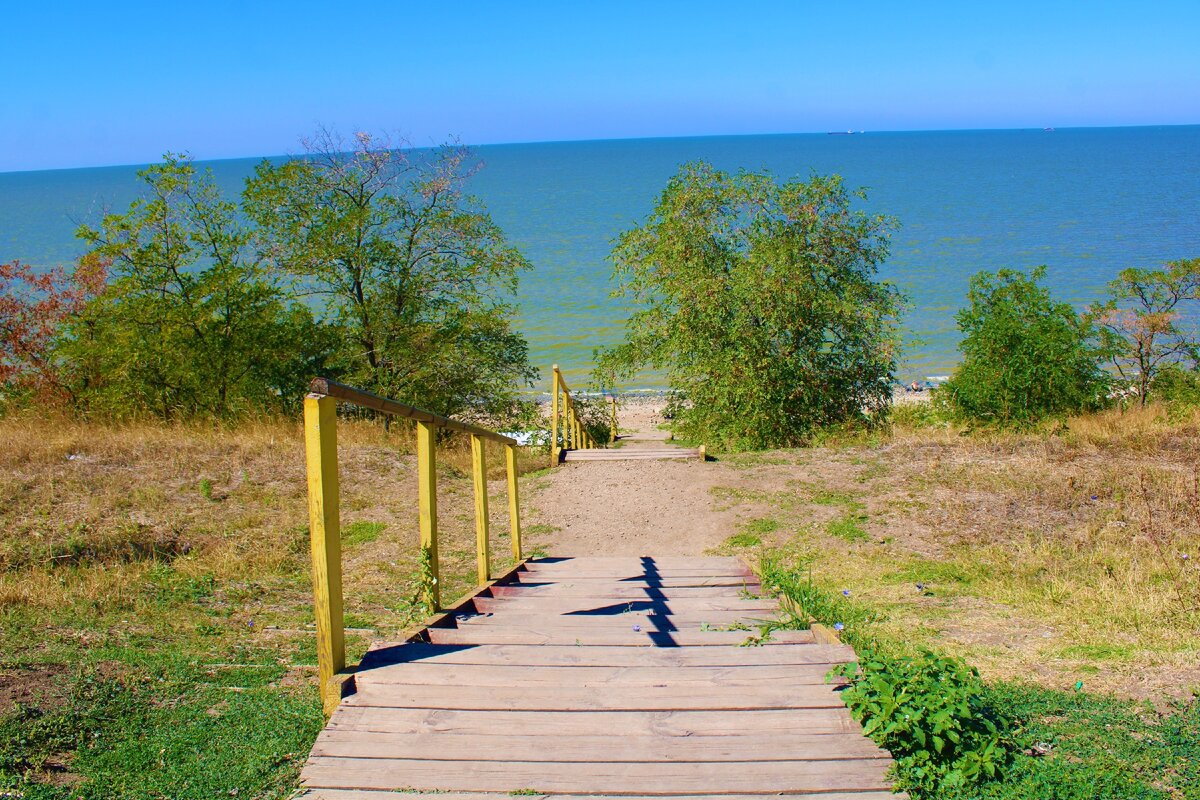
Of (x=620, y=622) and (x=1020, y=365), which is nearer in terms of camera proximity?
(x=620, y=622)

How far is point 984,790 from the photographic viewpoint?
3043mm

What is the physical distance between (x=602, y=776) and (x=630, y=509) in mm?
7331

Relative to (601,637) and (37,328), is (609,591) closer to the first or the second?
(601,637)

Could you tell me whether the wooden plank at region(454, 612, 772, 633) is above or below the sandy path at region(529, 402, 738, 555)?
above

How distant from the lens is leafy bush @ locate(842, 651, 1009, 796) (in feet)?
9.84

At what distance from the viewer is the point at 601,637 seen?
13.9 feet

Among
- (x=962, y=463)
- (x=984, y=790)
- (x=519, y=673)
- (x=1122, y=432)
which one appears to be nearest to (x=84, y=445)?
(x=519, y=673)

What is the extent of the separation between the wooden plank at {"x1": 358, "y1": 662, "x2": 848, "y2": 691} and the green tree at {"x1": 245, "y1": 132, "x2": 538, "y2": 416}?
41.5ft

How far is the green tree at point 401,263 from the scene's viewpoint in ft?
52.5

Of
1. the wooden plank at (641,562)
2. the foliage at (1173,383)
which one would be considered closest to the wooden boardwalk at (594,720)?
the wooden plank at (641,562)

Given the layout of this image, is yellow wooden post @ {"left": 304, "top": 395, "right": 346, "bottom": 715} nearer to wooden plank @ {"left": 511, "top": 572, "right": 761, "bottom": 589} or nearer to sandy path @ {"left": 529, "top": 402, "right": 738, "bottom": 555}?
wooden plank @ {"left": 511, "top": 572, "right": 761, "bottom": 589}

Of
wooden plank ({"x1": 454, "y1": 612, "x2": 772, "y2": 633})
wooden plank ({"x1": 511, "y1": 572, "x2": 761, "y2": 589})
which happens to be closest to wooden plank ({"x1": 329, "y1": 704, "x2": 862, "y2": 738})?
wooden plank ({"x1": 454, "y1": 612, "x2": 772, "y2": 633})

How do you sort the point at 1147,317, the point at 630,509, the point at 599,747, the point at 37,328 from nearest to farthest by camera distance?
the point at 599,747 → the point at 630,509 → the point at 37,328 → the point at 1147,317

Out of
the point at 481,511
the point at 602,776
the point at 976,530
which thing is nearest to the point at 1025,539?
the point at 976,530
